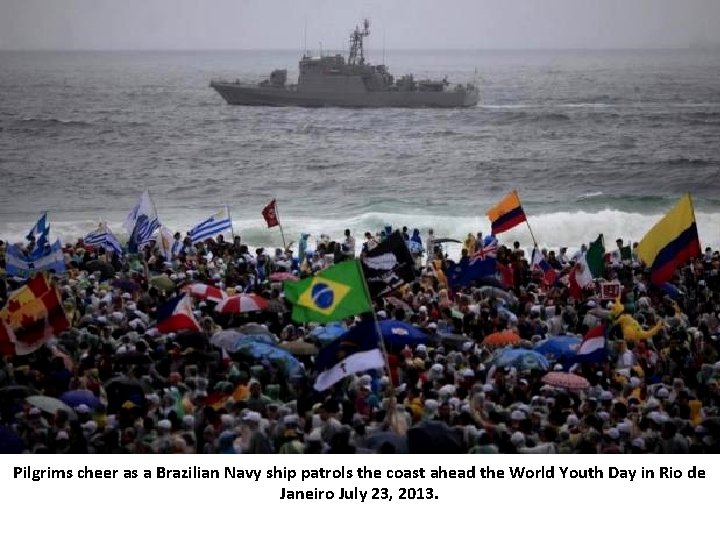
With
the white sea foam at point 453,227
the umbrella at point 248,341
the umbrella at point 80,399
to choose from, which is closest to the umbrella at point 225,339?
the umbrella at point 248,341

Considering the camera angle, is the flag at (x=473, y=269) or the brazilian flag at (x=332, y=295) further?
the flag at (x=473, y=269)

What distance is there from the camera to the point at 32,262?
1555 centimetres

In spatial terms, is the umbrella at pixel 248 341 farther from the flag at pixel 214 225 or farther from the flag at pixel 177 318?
the flag at pixel 214 225

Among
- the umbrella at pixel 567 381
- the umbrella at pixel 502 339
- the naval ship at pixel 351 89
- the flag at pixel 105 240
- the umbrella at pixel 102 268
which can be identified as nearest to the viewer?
the umbrella at pixel 567 381

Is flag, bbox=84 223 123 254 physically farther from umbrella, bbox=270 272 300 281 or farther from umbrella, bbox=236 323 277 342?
umbrella, bbox=236 323 277 342

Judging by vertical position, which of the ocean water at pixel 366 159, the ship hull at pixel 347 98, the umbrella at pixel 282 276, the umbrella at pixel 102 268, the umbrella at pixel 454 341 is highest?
the umbrella at pixel 454 341

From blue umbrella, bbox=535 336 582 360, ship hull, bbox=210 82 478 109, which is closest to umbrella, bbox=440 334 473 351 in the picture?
blue umbrella, bbox=535 336 582 360

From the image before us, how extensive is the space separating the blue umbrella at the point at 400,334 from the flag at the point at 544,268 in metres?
3.55

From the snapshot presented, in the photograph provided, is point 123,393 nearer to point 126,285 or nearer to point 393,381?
point 393,381

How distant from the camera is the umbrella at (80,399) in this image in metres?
11.0

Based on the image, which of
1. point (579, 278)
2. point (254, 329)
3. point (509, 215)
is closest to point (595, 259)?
point (579, 278)

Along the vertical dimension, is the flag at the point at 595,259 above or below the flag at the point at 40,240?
above

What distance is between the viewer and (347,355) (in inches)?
445

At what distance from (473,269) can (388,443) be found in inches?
201
